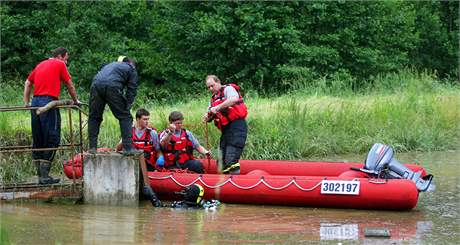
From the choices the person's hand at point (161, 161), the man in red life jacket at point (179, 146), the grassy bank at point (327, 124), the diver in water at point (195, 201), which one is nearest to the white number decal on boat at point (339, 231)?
the diver in water at point (195, 201)

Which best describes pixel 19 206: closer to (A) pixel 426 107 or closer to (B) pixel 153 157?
(B) pixel 153 157

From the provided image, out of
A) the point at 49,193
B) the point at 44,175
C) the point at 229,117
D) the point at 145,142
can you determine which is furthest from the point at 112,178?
the point at 229,117

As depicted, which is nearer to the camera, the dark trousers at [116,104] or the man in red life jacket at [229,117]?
the dark trousers at [116,104]

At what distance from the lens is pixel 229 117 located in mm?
10547

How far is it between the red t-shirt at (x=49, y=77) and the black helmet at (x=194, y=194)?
2052mm

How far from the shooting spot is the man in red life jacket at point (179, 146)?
10.4m

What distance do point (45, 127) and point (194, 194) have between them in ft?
6.66

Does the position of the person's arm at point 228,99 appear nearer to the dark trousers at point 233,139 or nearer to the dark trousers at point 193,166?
the dark trousers at point 233,139

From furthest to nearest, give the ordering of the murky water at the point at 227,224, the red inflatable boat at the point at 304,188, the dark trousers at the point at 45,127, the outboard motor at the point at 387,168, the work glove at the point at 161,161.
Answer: the work glove at the point at 161,161, the dark trousers at the point at 45,127, the outboard motor at the point at 387,168, the red inflatable boat at the point at 304,188, the murky water at the point at 227,224

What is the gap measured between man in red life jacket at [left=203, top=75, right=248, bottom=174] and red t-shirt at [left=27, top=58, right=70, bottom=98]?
1.80 m

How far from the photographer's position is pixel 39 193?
33.7 ft

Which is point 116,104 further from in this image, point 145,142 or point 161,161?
point 161,161

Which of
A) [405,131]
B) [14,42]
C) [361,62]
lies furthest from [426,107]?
[14,42]

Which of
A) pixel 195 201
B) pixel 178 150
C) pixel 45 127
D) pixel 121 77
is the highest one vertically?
pixel 121 77
